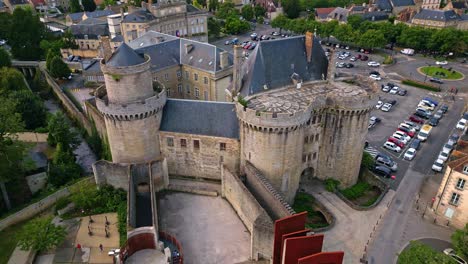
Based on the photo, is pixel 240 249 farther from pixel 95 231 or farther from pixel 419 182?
pixel 419 182

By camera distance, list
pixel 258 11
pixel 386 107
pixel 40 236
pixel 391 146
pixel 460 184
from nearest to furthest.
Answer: pixel 40 236, pixel 460 184, pixel 391 146, pixel 386 107, pixel 258 11

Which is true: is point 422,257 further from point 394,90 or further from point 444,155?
point 394,90

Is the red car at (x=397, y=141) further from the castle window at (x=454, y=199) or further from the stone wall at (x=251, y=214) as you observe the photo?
the stone wall at (x=251, y=214)

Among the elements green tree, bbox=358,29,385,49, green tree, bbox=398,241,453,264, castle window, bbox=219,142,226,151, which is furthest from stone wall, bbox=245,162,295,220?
green tree, bbox=358,29,385,49

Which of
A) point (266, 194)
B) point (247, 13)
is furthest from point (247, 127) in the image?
point (247, 13)

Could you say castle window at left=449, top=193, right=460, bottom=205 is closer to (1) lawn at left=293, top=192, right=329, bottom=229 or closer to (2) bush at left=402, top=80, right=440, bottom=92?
(1) lawn at left=293, top=192, right=329, bottom=229

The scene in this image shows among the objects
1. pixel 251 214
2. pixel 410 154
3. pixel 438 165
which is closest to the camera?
pixel 251 214
